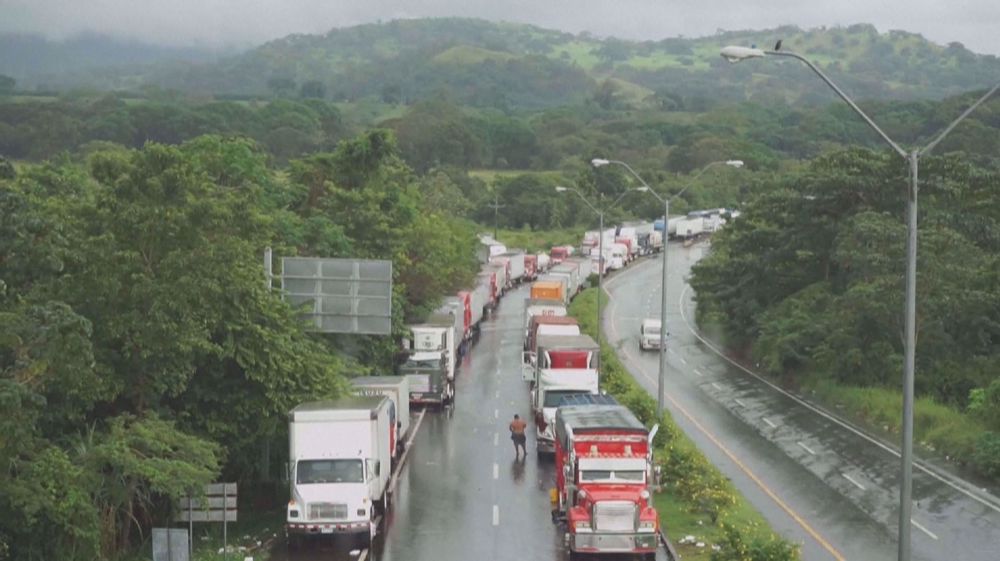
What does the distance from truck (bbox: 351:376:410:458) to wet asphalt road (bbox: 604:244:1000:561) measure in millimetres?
9174

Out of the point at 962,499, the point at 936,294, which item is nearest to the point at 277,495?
the point at 962,499

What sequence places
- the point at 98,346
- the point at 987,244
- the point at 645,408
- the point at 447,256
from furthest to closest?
the point at 447,256 < the point at 987,244 < the point at 645,408 < the point at 98,346

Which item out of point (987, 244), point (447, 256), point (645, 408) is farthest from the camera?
point (447, 256)

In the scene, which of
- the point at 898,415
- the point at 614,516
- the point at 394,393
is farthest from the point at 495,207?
the point at 614,516

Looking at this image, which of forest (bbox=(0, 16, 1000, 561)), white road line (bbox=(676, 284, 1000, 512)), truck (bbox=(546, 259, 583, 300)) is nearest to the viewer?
forest (bbox=(0, 16, 1000, 561))

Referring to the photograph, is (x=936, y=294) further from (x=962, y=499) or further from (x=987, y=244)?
(x=962, y=499)

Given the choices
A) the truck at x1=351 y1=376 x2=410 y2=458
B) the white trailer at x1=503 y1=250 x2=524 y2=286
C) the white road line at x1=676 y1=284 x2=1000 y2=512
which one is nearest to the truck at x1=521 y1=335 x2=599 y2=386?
the truck at x1=351 y1=376 x2=410 y2=458

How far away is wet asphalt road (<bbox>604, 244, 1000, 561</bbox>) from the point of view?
90.0ft

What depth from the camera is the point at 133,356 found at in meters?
27.7

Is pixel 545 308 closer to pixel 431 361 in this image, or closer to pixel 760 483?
pixel 431 361

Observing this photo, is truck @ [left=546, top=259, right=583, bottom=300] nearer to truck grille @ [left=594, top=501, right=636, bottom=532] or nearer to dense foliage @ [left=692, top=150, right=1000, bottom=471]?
dense foliage @ [left=692, top=150, right=1000, bottom=471]

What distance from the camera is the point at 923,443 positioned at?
40375 mm

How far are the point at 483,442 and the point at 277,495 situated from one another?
10104 mm

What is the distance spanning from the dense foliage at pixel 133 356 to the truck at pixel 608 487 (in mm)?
7170
